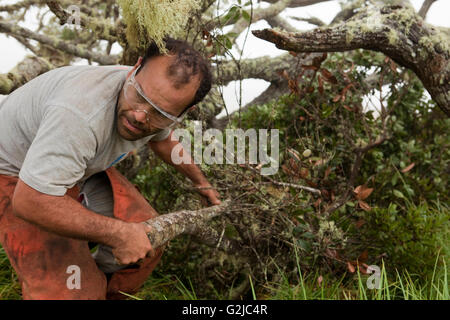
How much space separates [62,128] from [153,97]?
1.56ft

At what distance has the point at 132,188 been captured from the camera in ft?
8.73

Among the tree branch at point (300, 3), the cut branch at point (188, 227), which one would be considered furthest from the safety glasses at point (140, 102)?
the tree branch at point (300, 3)

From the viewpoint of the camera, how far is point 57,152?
163 cm

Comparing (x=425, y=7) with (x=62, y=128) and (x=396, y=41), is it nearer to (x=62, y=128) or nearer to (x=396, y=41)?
(x=396, y=41)

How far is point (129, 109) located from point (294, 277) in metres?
1.83

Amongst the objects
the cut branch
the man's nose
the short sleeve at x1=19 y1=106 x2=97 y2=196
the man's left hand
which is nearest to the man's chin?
the man's nose

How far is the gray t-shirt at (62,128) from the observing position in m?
1.63

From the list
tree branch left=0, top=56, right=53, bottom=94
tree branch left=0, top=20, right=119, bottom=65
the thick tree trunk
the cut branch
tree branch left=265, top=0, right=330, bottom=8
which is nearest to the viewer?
the cut branch

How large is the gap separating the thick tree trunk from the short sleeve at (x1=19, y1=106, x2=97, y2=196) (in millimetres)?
1346

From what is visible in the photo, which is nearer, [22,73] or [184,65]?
[184,65]

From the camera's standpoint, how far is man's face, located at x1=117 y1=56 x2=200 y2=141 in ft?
6.28

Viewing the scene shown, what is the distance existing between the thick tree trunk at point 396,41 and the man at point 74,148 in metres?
0.89

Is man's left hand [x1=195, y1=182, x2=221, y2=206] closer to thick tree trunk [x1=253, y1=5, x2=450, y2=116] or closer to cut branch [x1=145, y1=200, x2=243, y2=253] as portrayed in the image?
cut branch [x1=145, y1=200, x2=243, y2=253]

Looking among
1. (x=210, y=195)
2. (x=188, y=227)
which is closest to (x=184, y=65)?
(x=188, y=227)
